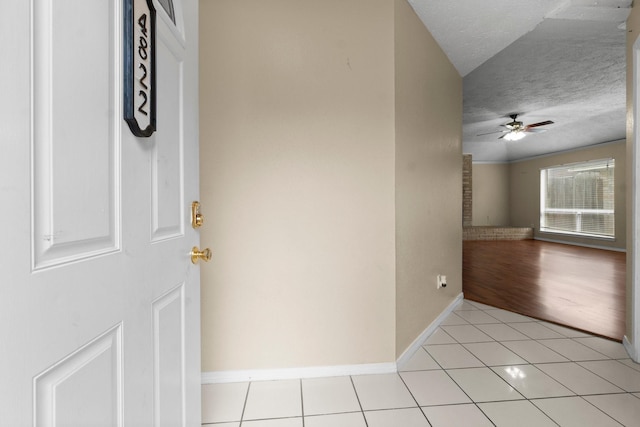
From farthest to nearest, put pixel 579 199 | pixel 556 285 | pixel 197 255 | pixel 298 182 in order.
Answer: pixel 579 199 < pixel 556 285 < pixel 298 182 < pixel 197 255

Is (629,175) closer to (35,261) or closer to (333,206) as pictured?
(333,206)

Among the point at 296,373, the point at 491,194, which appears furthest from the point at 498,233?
the point at 296,373

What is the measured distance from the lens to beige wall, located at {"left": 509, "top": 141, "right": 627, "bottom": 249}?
6.60m

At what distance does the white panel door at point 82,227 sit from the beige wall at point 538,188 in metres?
8.68

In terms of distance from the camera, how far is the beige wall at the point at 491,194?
9945 millimetres

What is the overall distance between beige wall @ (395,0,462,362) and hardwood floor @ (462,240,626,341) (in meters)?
0.90

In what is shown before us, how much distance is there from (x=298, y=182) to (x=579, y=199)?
8.90 m

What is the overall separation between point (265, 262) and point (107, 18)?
1452 mm

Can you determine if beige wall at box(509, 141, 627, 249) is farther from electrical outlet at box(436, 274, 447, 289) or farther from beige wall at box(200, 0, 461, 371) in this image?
beige wall at box(200, 0, 461, 371)

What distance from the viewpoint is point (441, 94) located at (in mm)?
2764

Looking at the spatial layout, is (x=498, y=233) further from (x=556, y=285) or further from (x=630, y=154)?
(x=630, y=154)

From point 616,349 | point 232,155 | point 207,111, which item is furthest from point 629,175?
point 207,111

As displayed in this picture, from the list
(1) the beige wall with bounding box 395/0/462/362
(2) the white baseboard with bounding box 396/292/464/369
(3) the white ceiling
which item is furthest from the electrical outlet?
(3) the white ceiling

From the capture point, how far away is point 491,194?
32.8 feet
